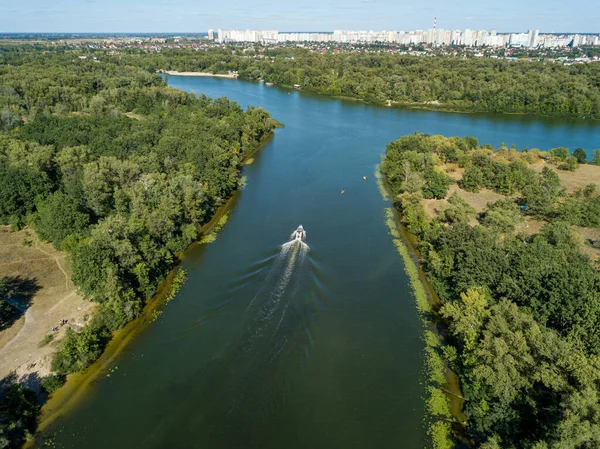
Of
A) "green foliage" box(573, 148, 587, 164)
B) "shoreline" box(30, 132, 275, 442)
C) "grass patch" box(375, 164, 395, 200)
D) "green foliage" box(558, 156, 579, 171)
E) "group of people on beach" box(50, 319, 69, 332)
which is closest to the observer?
"shoreline" box(30, 132, 275, 442)

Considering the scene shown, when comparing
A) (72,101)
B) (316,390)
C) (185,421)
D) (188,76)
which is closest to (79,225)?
(185,421)

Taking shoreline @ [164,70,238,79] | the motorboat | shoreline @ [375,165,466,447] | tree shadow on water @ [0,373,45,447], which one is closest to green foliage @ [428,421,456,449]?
shoreline @ [375,165,466,447]

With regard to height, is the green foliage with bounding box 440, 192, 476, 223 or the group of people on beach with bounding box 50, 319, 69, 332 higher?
the green foliage with bounding box 440, 192, 476, 223

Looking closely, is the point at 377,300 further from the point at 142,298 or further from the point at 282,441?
the point at 142,298

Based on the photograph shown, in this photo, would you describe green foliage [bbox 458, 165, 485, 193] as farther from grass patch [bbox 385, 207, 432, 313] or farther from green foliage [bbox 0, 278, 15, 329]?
green foliage [bbox 0, 278, 15, 329]

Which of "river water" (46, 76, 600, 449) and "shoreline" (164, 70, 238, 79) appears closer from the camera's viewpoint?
"river water" (46, 76, 600, 449)

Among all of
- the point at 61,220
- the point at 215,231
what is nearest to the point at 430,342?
the point at 215,231
